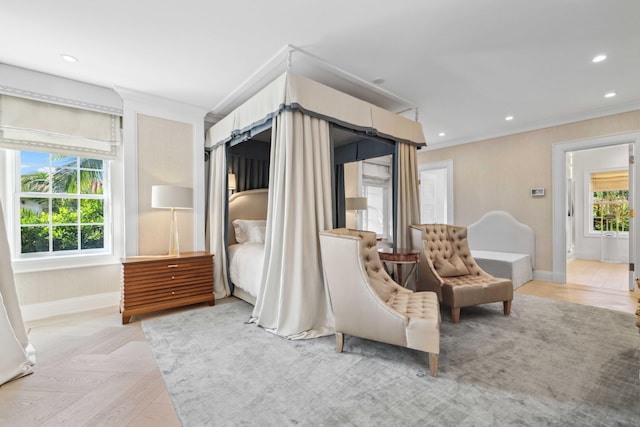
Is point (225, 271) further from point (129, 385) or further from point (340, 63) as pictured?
point (340, 63)

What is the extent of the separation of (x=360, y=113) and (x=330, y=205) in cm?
109

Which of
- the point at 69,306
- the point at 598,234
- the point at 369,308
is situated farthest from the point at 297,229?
the point at 598,234

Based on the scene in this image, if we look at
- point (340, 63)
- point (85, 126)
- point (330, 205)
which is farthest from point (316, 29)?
point (85, 126)

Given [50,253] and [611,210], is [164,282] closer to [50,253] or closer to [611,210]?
[50,253]

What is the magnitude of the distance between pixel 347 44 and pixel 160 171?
2.78 metres

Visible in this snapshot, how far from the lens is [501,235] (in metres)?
5.23

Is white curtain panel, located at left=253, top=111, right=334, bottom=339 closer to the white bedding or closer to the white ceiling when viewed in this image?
the white bedding

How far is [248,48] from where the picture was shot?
261 centimetres

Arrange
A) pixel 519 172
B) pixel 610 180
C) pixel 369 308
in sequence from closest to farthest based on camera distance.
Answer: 1. pixel 369 308
2. pixel 519 172
3. pixel 610 180

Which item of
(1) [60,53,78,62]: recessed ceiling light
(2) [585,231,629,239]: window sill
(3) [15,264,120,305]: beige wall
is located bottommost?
(3) [15,264,120,305]: beige wall

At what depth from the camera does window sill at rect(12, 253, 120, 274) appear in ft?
10.00

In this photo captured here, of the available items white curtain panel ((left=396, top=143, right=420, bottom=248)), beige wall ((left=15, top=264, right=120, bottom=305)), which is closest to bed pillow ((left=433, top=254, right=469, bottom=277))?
white curtain panel ((left=396, top=143, right=420, bottom=248))

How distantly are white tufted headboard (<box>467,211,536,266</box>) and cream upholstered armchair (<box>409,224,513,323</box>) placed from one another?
85.9 inches

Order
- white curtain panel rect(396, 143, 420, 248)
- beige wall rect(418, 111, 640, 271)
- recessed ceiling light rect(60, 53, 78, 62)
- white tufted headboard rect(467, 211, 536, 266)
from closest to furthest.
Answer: recessed ceiling light rect(60, 53, 78, 62), white curtain panel rect(396, 143, 420, 248), beige wall rect(418, 111, 640, 271), white tufted headboard rect(467, 211, 536, 266)
